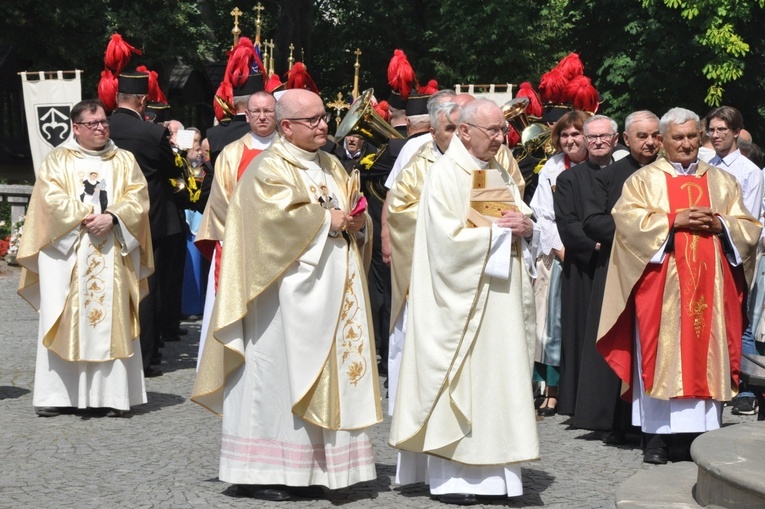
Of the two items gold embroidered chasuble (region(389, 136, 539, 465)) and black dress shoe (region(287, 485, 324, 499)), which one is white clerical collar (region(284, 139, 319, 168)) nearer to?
gold embroidered chasuble (region(389, 136, 539, 465))

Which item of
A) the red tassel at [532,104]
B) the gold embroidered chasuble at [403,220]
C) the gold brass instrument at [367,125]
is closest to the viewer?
the gold embroidered chasuble at [403,220]

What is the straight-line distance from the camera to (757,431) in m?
6.48

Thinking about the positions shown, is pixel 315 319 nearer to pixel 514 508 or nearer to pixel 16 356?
pixel 514 508

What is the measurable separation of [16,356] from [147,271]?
2.67 metres

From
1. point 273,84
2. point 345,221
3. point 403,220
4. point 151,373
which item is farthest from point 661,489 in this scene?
point 273,84

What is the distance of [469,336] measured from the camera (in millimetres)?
6461

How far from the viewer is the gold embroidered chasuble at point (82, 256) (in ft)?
28.9

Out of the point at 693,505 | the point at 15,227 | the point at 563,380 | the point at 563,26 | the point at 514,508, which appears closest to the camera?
the point at 693,505

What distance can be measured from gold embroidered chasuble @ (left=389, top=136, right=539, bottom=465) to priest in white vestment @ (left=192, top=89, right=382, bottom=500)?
0.28 metres

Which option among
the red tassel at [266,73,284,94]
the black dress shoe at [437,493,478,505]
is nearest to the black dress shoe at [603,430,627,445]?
the black dress shoe at [437,493,478,505]

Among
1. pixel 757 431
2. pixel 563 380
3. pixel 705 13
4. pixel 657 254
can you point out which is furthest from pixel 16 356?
pixel 705 13

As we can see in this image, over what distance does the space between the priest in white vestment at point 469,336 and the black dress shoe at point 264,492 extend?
604 millimetres

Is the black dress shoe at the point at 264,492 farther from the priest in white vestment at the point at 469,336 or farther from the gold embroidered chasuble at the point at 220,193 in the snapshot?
the gold embroidered chasuble at the point at 220,193

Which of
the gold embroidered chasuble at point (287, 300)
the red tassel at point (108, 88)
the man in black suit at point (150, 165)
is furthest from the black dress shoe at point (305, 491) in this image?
the red tassel at point (108, 88)
